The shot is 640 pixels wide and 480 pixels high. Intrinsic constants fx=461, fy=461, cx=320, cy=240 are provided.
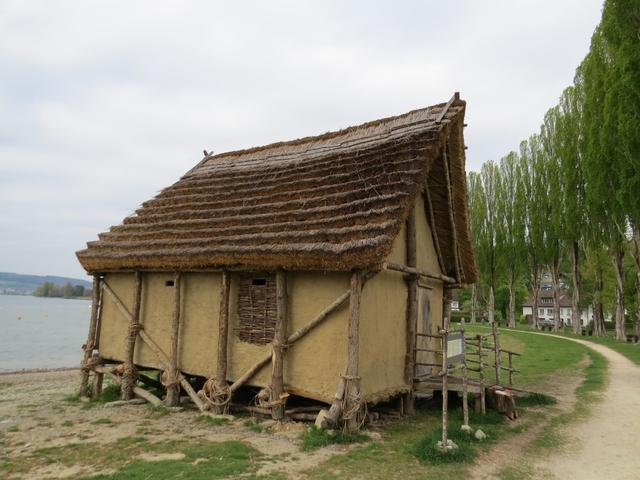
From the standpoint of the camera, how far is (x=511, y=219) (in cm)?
3909

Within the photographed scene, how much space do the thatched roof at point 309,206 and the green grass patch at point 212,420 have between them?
3107 mm

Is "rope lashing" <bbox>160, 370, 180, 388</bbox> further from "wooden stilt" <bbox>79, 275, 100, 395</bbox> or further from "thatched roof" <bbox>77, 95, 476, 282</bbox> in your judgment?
"wooden stilt" <bbox>79, 275, 100, 395</bbox>

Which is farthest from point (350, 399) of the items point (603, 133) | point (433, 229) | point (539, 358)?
point (603, 133)

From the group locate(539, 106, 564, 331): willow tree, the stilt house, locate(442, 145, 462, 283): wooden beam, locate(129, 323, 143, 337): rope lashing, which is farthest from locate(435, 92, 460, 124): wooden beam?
locate(539, 106, 564, 331): willow tree

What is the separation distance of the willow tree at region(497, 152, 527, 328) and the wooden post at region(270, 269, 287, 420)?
33695mm

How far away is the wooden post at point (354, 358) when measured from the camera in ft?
25.8

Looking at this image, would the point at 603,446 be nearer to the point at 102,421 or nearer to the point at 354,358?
the point at 354,358

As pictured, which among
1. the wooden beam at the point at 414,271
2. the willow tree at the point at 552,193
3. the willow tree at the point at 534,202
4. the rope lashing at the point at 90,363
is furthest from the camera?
the willow tree at the point at 534,202

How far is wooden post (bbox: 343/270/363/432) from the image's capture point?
788 cm

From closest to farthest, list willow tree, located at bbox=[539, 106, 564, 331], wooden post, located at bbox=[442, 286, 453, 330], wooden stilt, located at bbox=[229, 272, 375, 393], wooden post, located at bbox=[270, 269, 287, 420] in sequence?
wooden stilt, located at bbox=[229, 272, 375, 393], wooden post, located at bbox=[270, 269, 287, 420], wooden post, located at bbox=[442, 286, 453, 330], willow tree, located at bbox=[539, 106, 564, 331]

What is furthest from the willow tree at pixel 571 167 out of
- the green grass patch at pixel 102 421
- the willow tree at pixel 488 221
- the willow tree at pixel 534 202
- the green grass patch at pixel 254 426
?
the green grass patch at pixel 102 421

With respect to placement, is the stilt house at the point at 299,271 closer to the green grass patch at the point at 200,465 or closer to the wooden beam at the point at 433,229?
the wooden beam at the point at 433,229

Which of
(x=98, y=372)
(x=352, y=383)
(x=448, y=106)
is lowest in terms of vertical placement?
(x=98, y=372)

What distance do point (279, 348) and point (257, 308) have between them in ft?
3.91
